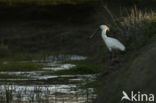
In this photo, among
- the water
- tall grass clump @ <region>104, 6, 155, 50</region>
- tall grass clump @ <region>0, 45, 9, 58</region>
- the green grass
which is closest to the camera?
the water


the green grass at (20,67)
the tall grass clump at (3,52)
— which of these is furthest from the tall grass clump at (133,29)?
the tall grass clump at (3,52)

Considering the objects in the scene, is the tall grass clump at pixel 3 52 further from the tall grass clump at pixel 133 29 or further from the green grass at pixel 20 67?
the tall grass clump at pixel 133 29

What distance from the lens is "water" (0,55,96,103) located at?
1127cm

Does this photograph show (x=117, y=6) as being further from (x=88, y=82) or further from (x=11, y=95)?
(x=11, y=95)

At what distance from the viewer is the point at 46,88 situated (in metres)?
13.2

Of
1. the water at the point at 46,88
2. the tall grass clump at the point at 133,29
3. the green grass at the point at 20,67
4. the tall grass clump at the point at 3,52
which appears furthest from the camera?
the tall grass clump at the point at 3,52

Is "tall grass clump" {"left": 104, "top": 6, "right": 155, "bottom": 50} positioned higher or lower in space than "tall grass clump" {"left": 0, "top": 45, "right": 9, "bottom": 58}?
higher

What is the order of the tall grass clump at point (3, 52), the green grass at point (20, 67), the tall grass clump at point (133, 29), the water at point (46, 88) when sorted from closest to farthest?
the water at point (46, 88) → the tall grass clump at point (133, 29) → the green grass at point (20, 67) → the tall grass clump at point (3, 52)

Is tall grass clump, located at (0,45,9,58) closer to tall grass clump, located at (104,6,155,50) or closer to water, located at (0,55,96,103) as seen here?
water, located at (0,55,96,103)

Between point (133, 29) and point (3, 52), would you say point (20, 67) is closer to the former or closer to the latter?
point (133, 29)

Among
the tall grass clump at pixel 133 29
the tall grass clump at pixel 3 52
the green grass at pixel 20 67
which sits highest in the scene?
the tall grass clump at pixel 133 29

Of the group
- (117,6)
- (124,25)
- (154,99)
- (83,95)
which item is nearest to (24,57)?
(124,25)

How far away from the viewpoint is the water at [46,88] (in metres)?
11.3

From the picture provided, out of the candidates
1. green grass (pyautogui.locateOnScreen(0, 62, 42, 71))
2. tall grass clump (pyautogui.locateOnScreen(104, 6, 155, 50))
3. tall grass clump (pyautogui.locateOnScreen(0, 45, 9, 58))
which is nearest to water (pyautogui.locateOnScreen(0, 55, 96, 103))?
green grass (pyautogui.locateOnScreen(0, 62, 42, 71))
